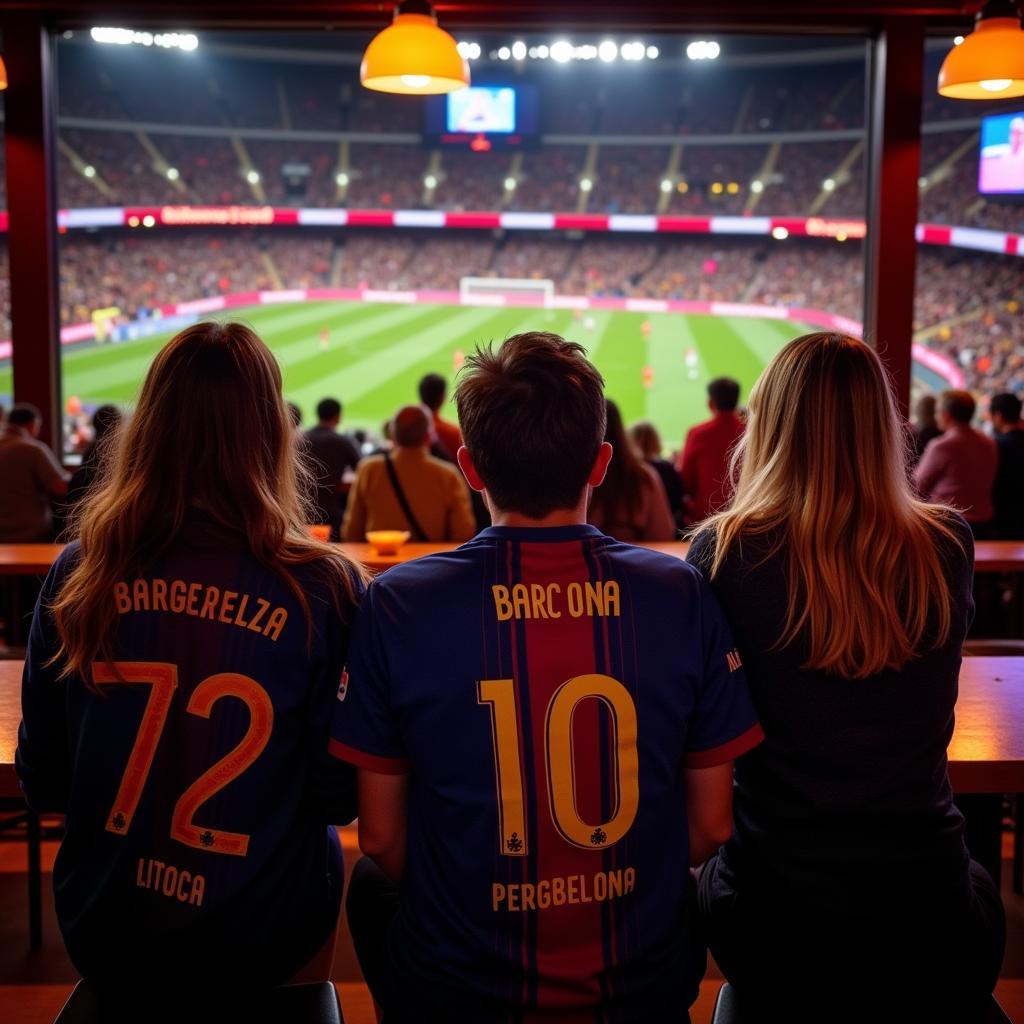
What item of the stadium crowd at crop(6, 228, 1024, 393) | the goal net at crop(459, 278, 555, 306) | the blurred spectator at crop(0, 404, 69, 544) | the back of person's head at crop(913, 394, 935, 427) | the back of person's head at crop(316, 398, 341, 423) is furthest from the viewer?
the goal net at crop(459, 278, 555, 306)

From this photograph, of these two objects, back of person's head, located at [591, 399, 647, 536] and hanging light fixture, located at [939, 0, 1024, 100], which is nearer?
hanging light fixture, located at [939, 0, 1024, 100]

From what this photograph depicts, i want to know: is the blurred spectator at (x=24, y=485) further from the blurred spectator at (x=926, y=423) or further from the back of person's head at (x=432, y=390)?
the blurred spectator at (x=926, y=423)

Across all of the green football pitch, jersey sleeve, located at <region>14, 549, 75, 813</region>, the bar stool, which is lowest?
the bar stool

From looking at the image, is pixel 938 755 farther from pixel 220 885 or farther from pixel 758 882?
pixel 220 885

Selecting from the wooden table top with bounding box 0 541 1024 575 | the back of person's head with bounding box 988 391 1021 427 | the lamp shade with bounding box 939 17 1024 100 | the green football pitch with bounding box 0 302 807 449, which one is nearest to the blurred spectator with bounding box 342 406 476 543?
the wooden table top with bounding box 0 541 1024 575

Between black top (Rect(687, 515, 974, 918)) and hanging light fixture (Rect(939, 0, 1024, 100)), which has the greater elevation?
hanging light fixture (Rect(939, 0, 1024, 100))

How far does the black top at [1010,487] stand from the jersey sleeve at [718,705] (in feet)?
15.6

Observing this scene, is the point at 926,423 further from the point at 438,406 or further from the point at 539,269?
the point at 539,269

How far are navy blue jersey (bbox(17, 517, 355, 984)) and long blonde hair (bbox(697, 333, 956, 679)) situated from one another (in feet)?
2.15

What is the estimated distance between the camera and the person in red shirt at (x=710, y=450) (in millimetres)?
5312

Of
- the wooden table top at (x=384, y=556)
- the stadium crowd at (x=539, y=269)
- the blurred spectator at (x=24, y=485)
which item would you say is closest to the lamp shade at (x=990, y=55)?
the wooden table top at (x=384, y=556)

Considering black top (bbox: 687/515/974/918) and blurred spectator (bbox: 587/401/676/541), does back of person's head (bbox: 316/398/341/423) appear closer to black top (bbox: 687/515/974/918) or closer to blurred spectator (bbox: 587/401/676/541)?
blurred spectator (bbox: 587/401/676/541)

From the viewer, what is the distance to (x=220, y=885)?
1405 mm

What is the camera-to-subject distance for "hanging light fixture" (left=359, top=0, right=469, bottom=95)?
12.6ft
